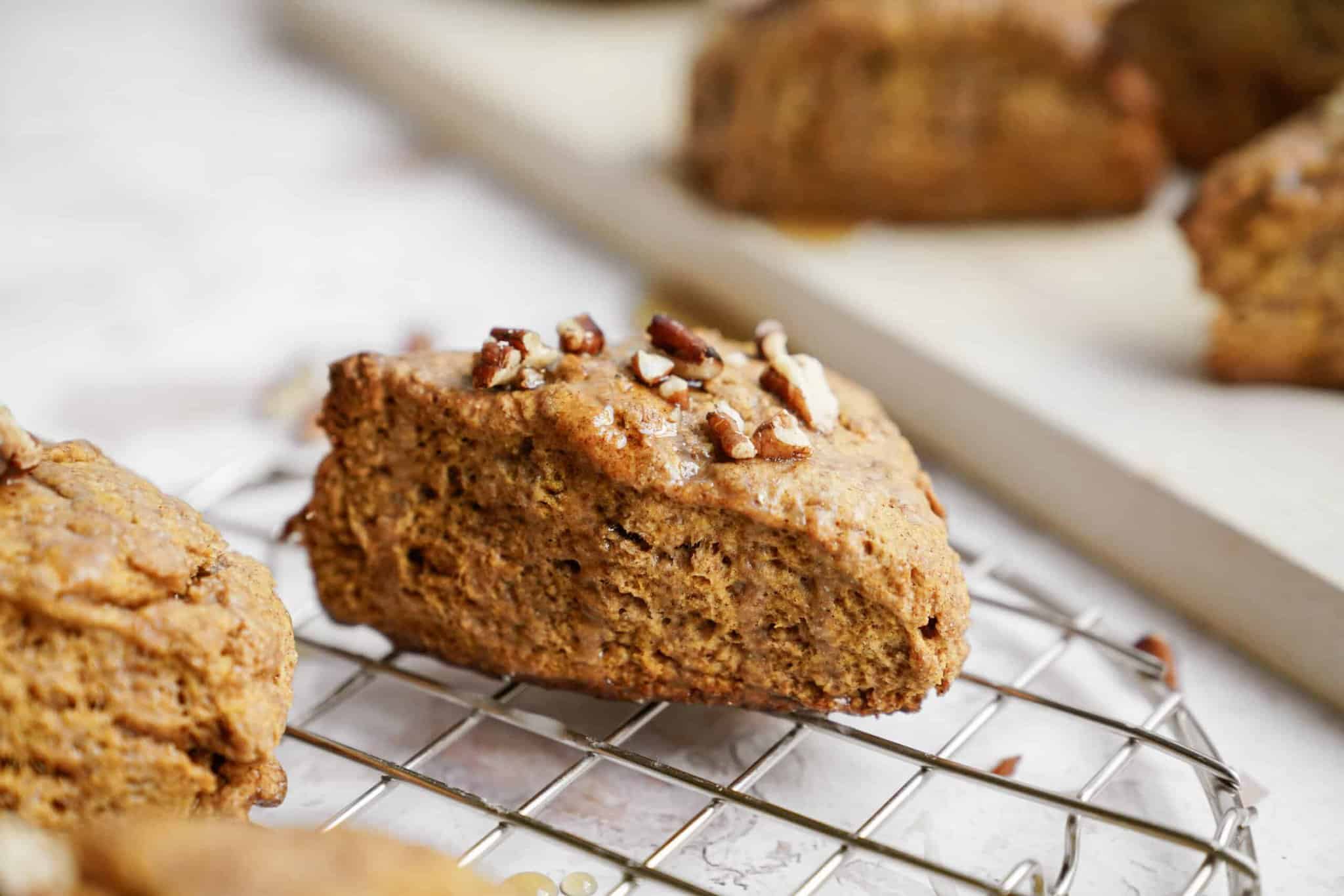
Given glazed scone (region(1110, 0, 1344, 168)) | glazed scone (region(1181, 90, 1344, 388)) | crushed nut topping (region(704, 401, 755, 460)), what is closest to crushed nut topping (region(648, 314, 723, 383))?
crushed nut topping (region(704, 401, 755, 460))

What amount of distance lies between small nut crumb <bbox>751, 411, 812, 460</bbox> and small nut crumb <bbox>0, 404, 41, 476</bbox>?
37.7 inches

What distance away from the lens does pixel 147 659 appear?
169 cm

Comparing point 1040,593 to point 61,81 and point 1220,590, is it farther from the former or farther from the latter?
point 61,81

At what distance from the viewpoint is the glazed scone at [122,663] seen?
164cm

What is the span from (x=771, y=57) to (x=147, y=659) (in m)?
2.48

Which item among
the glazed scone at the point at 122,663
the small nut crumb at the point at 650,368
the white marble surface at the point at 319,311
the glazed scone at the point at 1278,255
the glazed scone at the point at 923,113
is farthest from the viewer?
the glazed scone at the point at 923,113

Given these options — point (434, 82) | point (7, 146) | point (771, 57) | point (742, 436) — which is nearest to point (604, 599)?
point (742, 436)

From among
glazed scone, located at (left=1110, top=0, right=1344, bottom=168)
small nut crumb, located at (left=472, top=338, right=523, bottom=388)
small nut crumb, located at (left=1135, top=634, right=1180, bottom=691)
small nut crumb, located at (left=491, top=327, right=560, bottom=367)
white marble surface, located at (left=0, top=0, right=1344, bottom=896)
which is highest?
glazed scone, located at (left=1110, top=0, right=1344, bottom=168)

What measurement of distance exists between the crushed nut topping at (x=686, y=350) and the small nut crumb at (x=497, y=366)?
0.75 feet

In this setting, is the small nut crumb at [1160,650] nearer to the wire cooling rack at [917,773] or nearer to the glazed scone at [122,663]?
the wire cooling rack at [917,773]

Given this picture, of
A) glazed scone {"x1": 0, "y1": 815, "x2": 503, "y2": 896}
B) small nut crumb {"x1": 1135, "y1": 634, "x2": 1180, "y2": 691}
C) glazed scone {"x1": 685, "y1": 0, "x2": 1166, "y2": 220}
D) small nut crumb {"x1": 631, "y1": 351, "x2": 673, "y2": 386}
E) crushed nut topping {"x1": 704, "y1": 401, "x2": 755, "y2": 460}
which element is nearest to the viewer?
glazed scone {"x1": 0, "y1": 815, "x2": 503, "y2": 896}

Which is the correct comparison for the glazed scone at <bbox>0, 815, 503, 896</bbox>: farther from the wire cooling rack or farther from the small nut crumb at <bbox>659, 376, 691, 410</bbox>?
the small nut crumb at <bbox>659, 376, 691, 410</bbox>

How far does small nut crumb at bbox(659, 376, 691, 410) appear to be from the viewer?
2.01 metres

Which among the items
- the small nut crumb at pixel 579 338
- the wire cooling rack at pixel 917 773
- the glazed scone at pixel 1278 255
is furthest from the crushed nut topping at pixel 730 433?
the glazed scone at pixel 1278 255
